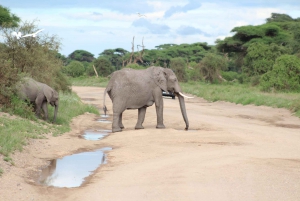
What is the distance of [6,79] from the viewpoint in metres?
15.2

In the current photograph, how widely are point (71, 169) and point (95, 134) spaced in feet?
20.0

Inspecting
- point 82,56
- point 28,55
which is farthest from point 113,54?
point 28,55

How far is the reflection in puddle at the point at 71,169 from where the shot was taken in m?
9.43

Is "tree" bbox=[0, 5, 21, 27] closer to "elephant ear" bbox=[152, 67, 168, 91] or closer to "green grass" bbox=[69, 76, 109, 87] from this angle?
"elephant ear" bbox=[152, 67, 168, 91]

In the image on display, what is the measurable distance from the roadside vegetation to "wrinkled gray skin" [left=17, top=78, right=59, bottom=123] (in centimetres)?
34

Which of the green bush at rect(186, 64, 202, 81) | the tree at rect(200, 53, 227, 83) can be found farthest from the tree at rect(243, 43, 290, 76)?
the green bush at rect(186, 64, 202, 81)

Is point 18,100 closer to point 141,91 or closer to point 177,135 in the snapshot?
point 141,91

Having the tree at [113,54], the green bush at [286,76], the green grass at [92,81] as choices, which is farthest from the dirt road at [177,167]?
the tree at [113,54]

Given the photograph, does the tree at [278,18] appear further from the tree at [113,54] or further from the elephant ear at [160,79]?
the elephant ear at [160,79]

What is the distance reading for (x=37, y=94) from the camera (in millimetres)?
16766

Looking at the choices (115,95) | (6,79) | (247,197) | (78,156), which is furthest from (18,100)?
(247,197)

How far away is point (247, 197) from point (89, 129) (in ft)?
35.5

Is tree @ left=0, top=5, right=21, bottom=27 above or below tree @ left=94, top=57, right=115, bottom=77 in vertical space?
above

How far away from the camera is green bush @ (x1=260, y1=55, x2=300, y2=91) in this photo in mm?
31591
